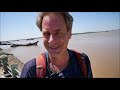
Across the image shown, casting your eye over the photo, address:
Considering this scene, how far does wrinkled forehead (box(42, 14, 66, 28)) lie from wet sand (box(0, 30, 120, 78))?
0.22 metres

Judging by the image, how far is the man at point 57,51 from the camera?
3652mm

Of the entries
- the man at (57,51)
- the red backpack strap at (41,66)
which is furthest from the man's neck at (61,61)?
the red backpack strap at (41,66)

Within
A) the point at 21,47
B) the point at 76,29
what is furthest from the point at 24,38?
the point at 76,29

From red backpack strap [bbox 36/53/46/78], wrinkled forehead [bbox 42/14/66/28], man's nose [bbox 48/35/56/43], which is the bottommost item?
red backpack strap [bbox 36/53/46/78]

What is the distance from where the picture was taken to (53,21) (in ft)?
12.0

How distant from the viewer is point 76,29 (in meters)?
3.72

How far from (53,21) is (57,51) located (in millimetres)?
389

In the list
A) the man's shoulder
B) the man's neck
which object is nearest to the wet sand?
the man's shoulder

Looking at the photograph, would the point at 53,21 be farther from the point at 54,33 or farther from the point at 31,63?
the point at 31,63

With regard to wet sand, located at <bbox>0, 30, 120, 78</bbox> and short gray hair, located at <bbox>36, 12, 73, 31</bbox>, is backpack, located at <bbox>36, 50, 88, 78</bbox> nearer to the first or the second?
wet sand, located at <bbox>0, 30, 120, 78</bbox>

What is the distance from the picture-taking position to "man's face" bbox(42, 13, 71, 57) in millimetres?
3641

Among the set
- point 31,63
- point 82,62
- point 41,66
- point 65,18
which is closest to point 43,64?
point 41,66

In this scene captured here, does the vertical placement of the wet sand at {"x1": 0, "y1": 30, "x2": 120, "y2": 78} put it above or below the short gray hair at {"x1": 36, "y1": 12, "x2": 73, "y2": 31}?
below
